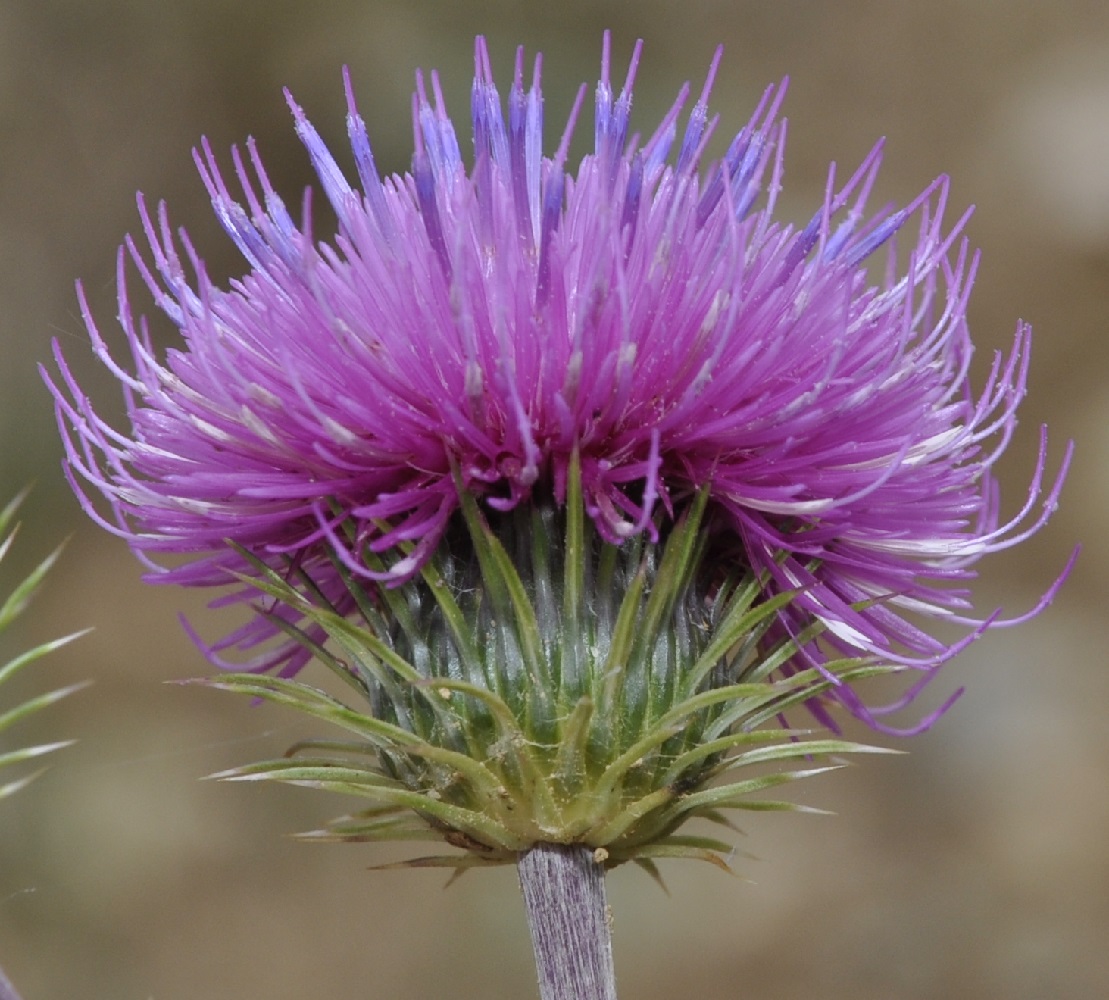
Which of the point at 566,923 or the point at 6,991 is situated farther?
the point at 566,923

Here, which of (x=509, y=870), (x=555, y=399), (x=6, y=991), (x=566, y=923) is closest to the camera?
(x=6, y=991)

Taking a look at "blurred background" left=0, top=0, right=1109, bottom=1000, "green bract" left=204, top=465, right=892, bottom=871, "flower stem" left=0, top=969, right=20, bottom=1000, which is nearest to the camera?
"flower stem" left=0, top=969, right=20, bottom=1000

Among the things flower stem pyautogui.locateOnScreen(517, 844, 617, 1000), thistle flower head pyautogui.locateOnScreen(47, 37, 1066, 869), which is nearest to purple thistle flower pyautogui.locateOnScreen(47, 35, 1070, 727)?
thistle flower head pyautogui.locateOnScreen(47, 37, 1066, 869)

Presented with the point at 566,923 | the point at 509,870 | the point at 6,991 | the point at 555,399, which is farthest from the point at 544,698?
the point at 509,870

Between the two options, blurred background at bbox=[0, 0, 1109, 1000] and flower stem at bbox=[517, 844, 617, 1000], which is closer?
flower stem at bbox=[517, 844, 617, 1000]

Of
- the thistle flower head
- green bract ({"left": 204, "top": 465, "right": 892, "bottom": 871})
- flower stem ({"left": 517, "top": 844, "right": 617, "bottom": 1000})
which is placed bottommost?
flower stem ({"left": 517, "top": 844, "right": 617, "bottom": 1000})

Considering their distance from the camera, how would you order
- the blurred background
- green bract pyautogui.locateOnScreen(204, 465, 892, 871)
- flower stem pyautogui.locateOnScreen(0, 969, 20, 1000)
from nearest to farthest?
flower stem pyautogui.locateOnScreen(0, 969, 20, 1000) → green bract pyautogui.locateOnScreen(204, 465, 892, 871) → the blurred background

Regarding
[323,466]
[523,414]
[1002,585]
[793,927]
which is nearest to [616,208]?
[523,414]

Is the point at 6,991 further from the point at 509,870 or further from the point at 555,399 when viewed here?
the point at 509,870

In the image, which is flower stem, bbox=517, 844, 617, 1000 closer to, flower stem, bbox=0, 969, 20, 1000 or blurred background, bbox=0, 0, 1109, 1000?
flower stem, bbox=0, 969, 20, 1000
